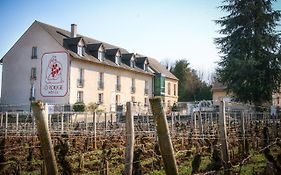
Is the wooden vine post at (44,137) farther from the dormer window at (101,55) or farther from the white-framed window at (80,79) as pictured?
the dormer window at (101,55)

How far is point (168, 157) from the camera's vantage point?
4789mm

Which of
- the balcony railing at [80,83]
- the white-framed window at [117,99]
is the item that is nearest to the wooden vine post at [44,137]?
the balcony railing at [80,83]

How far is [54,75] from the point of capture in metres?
38.4

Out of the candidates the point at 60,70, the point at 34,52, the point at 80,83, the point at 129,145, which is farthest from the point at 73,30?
the point at 129,145

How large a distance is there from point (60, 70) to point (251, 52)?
65.5 feet

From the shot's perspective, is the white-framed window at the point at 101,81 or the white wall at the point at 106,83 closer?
the white wall at the point at 106,83

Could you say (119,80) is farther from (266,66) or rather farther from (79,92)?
(266,66)

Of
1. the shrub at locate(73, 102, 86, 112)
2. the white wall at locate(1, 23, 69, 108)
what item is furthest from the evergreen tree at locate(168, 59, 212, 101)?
the white wall at locate(1, 23, 69, 108)

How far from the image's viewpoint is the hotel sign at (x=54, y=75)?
3784 cm

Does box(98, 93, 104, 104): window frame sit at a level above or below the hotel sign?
below

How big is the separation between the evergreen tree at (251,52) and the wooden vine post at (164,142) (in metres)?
25.6

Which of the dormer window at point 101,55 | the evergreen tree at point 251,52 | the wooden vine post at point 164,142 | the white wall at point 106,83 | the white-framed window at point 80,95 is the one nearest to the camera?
the wooden vine post at point 164,142

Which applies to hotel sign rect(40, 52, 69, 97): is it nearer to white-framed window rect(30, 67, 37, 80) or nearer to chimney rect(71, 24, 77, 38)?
white-framed window rect(30, 67, 37, 80)

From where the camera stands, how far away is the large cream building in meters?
38.2
